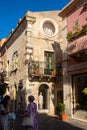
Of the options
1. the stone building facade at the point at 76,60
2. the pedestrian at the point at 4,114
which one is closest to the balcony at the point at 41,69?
the stone building facade at the point at 76,60

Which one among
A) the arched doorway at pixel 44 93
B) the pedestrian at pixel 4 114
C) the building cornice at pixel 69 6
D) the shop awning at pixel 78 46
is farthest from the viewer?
the arched doorway at pixel 44 93

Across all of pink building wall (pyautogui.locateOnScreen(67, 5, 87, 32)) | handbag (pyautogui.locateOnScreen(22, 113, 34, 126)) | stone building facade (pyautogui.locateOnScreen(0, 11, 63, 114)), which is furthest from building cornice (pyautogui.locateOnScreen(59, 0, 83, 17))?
handbag (pyautogui.locateOnScreen(22, 113, 34, 126))

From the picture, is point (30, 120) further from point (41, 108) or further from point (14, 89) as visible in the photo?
point (14, 89)

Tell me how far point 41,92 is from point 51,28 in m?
6.03

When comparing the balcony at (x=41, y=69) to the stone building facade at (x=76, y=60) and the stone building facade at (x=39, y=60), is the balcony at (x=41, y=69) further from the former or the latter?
the stone building facade at (x=76, y=60)

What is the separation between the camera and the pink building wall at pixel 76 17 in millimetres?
15451

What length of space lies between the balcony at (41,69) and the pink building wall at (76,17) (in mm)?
4773

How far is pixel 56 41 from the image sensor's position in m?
22.5

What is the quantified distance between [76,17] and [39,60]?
252 inches

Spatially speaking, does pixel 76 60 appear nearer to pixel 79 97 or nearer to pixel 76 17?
pixel 79 97

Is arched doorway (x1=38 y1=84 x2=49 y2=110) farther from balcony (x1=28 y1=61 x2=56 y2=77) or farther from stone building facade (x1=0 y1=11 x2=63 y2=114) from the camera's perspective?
balcony (x1=28 y1=61 x2=56 y2=77)

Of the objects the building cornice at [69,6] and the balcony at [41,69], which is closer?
the building cornice at [69,6]

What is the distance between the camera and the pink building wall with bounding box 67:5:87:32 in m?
15.5

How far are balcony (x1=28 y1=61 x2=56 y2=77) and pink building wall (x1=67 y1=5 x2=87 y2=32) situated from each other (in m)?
4.77
